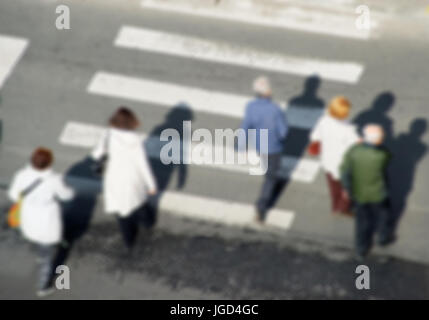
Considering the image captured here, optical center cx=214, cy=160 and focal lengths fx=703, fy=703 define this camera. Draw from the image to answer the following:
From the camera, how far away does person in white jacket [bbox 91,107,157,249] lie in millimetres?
8516

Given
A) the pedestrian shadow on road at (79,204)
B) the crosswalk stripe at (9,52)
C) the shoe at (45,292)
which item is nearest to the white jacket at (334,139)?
the pedestrian shadow on road at (79,204)

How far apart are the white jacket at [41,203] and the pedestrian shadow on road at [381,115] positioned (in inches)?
190

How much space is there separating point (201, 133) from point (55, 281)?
3.26m

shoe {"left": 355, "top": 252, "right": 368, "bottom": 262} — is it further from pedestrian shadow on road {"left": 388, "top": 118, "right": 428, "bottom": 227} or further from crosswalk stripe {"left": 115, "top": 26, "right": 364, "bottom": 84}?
crosswalk stripe {"left": 115, "top": 26, "right": 364, "bottom": 84}

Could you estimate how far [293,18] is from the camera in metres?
12.5

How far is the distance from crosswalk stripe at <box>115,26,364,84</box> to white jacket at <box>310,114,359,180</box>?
2826 mm

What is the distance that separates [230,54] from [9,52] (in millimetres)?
3857

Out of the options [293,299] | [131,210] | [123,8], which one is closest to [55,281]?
[131,210]

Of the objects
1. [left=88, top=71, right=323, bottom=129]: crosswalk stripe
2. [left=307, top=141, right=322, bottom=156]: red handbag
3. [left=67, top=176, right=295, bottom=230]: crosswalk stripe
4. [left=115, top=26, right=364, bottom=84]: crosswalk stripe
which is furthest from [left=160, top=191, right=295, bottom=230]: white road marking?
[left=115, top=26, right=364, bottom=84]: crosswalk stripe

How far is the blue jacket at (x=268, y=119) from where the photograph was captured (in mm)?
8914

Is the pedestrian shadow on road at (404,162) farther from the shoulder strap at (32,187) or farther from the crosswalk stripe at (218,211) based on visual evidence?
the shoulder strap at (32,187)

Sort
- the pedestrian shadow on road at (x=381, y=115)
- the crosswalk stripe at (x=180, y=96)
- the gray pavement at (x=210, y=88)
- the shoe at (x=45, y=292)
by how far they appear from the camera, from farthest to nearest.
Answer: the crosswalk stripe at (x=180, y=96) → the pedestrian shadow on road at (x=381, y=115) → the gray pavement at (x=210, y=88) → the shoe at (x=45, y=292)

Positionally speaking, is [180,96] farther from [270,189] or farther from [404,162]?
[404,162]

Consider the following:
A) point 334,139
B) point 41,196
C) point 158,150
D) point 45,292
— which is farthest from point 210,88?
point 45,292
